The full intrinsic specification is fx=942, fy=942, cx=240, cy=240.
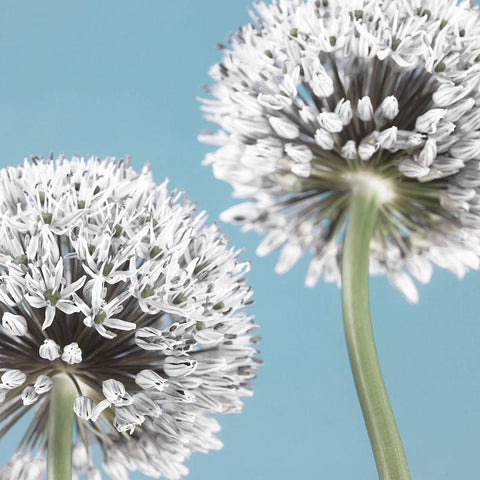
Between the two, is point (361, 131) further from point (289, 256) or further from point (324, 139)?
point (289, 256)

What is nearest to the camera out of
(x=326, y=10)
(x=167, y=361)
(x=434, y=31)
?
(x=167, y=361)

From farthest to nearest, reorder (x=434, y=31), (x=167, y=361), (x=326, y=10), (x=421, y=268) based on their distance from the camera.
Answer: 1. (x=421, y=268)
2. (x=326, y=10)
3. (x=434, y=31)
4. (x=167, y=361)

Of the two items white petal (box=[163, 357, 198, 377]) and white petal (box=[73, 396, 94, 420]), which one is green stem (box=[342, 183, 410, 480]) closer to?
white petal (box=[163, 357, 198, 377])

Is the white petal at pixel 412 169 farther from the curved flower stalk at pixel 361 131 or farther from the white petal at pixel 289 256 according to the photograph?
the white petal at pixel 289 256

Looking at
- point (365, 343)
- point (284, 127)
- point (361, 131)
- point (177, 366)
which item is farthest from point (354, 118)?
point (177, 366)

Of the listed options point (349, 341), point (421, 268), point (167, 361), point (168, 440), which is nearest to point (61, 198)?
point (167, 361)

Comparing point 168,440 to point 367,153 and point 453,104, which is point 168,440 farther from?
point 453,104
